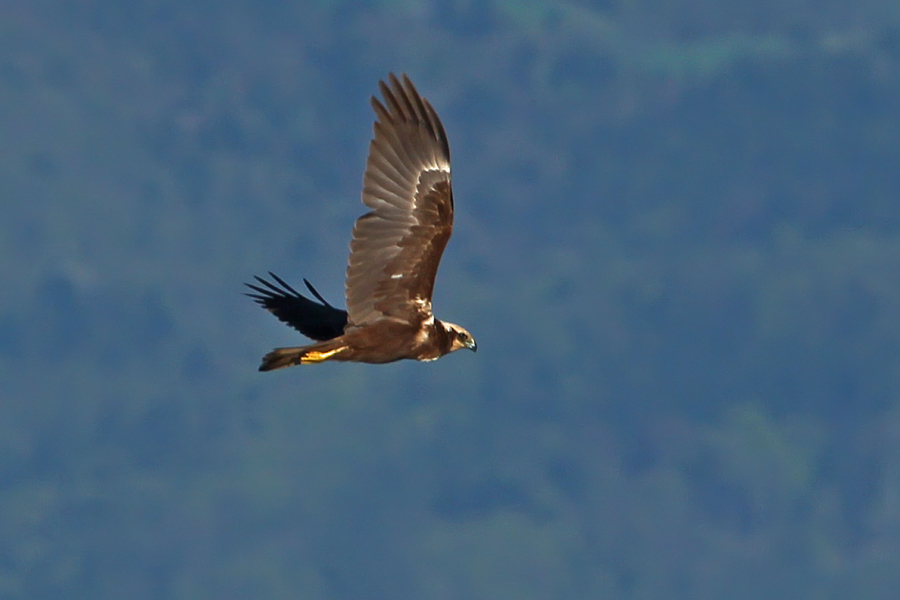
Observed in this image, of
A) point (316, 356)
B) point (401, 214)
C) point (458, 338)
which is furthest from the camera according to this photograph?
point (458, 338)

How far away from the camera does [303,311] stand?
18.7 metres

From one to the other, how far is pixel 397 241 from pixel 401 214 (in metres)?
0.31

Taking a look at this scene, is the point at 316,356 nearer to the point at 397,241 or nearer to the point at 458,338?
the point at 397,241

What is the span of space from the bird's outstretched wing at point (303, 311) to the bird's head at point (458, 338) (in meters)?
1.68

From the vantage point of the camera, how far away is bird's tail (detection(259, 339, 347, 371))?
14.6 meters

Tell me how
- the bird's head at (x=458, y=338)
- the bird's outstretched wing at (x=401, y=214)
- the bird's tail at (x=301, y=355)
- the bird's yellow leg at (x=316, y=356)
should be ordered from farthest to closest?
the bird's head at (x=458, y=338), the bird's outstretched wing at (x=401, y=214), the bird's yellow leg at (x=316, y=356), the bird's tail at (x=301, y=355)

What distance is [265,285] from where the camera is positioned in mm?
19000

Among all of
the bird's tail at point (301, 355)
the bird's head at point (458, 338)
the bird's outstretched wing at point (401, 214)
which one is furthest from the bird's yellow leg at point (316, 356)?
the bird's head at point (458, 338)

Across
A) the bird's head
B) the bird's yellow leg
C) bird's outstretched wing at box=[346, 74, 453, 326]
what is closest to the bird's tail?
the bird's yellow leg

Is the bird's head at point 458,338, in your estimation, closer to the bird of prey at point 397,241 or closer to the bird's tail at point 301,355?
the bird of prey at point 397,241

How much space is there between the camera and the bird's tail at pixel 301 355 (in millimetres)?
14603

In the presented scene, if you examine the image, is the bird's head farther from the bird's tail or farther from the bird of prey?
the bird's tail

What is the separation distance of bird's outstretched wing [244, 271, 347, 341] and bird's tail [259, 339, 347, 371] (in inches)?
93.9

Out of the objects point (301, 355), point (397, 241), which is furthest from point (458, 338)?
point (301, 355)
